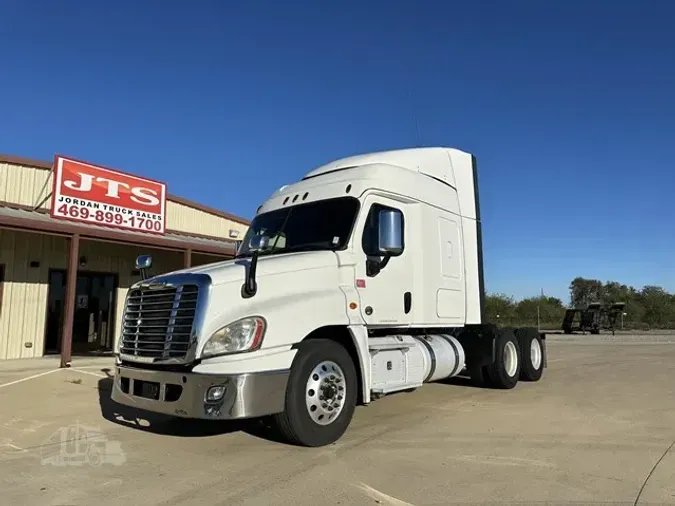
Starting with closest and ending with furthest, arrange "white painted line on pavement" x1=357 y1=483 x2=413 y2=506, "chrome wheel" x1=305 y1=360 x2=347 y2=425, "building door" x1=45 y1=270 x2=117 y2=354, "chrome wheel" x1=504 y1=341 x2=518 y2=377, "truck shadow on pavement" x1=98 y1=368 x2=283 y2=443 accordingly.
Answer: "white painted line on pavement" x1=357 y1=483 x2=413 y2=506 < "chrome wheel" x1=305 y1=360 x2=347 y2=425 < "truck shadow on pavement" x1=98 y1=368 x2=283 y2=443 < "chrome wheel" x1=504 y1=341 x2=518 y2=377 < "building door" x1=45 y1=270 x2=117 y2=354

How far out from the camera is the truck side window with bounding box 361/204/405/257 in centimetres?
640

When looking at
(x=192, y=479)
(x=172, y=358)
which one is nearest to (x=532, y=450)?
(x=192, y=479)

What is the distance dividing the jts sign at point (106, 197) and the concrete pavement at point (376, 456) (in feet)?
23.0

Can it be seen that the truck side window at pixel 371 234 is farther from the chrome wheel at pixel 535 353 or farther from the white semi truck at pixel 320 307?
the chrome wheel at pixel 535 353

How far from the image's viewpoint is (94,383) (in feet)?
33.3

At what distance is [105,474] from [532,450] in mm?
3992

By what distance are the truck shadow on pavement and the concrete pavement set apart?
0.03 m

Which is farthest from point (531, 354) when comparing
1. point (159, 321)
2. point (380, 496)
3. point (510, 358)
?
point (159, 321)

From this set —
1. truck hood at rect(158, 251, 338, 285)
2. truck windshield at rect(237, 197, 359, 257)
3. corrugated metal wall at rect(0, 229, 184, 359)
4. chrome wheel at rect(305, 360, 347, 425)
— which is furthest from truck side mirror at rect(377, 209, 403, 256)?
corrugated metal wall at rect(0, 229, 184, 359)

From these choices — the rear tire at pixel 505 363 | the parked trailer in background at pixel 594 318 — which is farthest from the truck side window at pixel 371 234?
the parked trailer in background at pixel 594 318

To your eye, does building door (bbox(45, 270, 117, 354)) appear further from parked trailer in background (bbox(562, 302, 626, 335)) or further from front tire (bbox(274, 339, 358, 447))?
parked trailer in background (bbox(562, 302, 626, 335))

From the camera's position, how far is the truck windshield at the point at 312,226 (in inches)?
252

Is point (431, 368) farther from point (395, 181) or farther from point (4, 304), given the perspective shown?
point (4, 304)

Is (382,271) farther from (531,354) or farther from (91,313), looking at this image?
(91,313)
